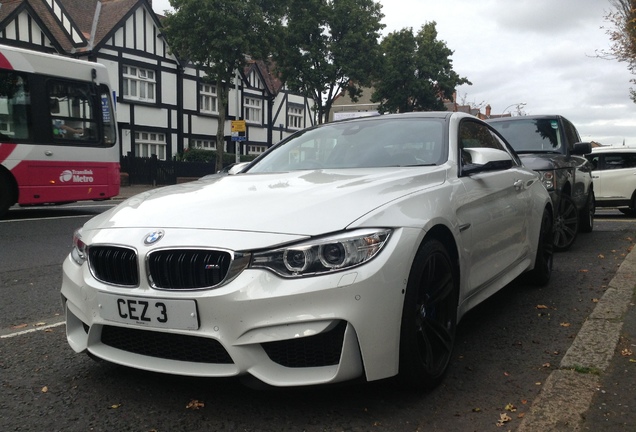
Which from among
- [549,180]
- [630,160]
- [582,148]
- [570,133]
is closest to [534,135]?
[582,148]

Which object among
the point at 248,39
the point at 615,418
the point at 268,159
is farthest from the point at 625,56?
the point at 248,39

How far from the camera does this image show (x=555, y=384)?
3.03 m

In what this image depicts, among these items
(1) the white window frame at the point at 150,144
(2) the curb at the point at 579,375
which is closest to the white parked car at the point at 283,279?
(2) the curb at the point at 579,375

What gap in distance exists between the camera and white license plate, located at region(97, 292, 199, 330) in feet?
8.43

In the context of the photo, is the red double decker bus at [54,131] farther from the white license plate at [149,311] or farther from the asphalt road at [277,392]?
the white license plate at [149,311]

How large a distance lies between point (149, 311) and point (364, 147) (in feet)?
6.91

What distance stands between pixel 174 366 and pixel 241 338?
39 cm

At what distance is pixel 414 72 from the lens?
146ft

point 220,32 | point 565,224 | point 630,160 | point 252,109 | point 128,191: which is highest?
point 220,32

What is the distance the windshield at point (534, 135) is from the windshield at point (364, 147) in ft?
15.5

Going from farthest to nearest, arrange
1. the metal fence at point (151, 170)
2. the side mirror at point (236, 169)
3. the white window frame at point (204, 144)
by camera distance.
→ the white window frame at point (204, 144) < the metal fence at point (151, 170) < the side mirror at point (236, 169)

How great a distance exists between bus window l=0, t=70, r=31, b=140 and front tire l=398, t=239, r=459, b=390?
32.8ft

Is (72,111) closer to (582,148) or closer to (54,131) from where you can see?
(54,131)

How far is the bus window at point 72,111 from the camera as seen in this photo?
1160cm
